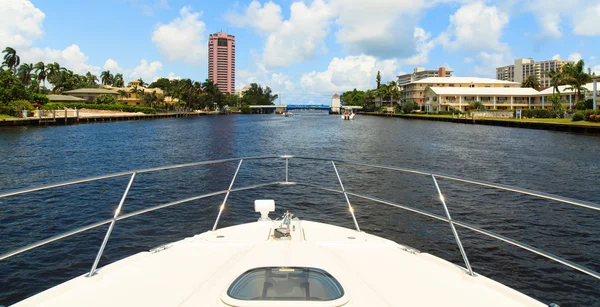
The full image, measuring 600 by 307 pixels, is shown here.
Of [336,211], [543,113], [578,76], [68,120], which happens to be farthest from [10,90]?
[578,76]

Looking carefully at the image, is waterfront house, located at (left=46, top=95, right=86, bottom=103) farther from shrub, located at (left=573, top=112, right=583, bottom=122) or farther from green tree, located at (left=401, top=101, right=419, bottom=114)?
shrub, located at (left=573, top=112, right=583, bottom=122)

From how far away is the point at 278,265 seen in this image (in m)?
2.88

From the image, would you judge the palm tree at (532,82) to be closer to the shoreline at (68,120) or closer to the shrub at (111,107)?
the shoreline at (68,120)

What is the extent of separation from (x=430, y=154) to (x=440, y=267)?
26.2 m

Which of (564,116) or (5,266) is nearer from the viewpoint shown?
(5,266)

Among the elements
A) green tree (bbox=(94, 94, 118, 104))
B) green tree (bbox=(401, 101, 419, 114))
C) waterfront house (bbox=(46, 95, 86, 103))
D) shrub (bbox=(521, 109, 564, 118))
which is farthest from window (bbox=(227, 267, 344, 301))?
green tree (bbox=(401, 101, 419, 114))

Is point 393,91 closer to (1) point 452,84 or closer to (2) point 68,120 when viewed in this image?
(1) point 452,84

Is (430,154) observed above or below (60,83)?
below

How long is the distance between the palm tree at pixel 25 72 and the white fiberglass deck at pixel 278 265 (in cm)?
11749

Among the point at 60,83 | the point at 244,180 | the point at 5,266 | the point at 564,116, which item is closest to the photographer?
the point at 5,266

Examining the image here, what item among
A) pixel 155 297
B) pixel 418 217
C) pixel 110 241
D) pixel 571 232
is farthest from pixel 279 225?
→ pixel 571 232

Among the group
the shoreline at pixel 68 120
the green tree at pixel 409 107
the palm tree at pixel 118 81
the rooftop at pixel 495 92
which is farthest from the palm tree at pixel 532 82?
the palm tree at pixel 118 81

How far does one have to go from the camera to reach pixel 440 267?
375 centimetres

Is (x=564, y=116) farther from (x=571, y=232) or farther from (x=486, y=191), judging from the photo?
(x=571, y=232)
